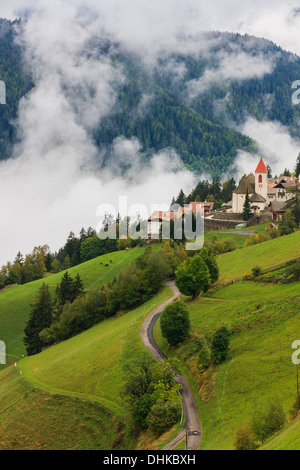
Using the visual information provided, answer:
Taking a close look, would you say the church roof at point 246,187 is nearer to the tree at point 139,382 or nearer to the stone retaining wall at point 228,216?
the stone retaining wall at point 228,216

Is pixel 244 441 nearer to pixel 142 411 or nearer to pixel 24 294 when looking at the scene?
pixel 142 411

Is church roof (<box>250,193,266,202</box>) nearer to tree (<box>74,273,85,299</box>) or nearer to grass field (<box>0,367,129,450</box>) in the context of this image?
tree (<box>74,273,85,299</box>)

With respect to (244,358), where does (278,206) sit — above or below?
above

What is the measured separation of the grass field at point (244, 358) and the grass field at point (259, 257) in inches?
388

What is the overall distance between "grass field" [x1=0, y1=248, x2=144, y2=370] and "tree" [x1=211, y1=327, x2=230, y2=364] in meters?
47.0

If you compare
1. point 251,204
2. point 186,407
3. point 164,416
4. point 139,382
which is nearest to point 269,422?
point 164,416

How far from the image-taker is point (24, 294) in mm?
105000

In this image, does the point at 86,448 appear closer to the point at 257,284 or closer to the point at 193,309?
the point at 193,309

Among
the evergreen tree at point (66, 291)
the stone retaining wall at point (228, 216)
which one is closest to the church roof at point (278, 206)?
the stone retaining wall at point (228, 216)

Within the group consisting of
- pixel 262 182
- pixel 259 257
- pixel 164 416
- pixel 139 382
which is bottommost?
pixel 164 416

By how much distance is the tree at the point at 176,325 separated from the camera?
5073cm

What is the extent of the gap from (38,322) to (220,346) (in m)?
47.5

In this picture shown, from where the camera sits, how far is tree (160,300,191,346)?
50.7 meters
